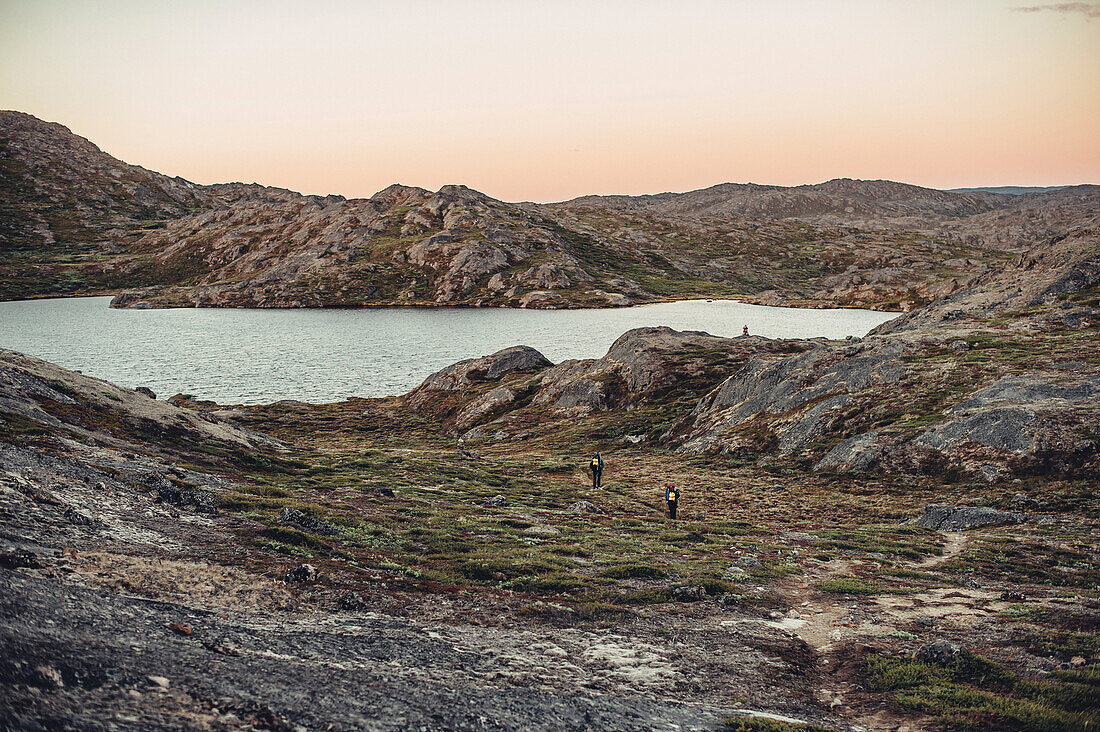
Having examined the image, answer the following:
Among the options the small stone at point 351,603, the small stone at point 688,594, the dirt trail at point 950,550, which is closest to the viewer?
the small stone at point 351,603

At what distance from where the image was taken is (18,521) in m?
18.7

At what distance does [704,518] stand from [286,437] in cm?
5714

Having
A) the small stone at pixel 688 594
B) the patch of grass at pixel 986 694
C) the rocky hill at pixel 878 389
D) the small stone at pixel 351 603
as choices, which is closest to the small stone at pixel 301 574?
the small stone at pixel 351 603

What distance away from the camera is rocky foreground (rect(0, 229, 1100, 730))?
13.3 m

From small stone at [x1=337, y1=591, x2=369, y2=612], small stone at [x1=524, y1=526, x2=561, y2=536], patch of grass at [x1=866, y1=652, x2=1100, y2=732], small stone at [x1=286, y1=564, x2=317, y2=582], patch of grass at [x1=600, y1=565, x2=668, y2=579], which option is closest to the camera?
patch of grass at [x1=866, y1=652, x2=1100, y2=732]

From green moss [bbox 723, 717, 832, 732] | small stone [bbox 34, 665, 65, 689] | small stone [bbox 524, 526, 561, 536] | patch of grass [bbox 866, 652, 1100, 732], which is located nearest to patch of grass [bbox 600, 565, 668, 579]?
small stone [bbox 524, 526, 561, 536]

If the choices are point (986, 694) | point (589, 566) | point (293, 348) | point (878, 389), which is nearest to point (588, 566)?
point (589, 566)

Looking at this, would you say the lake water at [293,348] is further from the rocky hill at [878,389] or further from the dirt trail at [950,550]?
the dirt trail at [950,550]

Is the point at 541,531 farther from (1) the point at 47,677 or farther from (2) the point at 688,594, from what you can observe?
(1) the point at 47,677

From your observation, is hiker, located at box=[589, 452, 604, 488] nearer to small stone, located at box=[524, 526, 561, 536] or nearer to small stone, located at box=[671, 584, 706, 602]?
small stone, located at box=[524, 526, 561, 536]

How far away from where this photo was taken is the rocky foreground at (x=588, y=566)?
13.3 m

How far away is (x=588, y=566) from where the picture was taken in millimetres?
26375

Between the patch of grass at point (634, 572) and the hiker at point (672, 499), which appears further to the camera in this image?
the hiker at point (672, 499)

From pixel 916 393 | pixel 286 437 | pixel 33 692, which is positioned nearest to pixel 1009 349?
pixel 916 393
